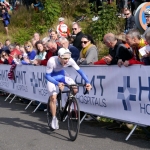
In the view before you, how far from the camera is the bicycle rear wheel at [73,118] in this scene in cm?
821

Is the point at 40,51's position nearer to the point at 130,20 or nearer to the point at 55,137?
the point at 130,20

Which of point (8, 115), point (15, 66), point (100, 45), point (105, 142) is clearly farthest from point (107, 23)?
point (105, 142)

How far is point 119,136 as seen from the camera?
8.39 metres

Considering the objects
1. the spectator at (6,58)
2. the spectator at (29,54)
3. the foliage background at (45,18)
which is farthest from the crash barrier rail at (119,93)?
the foliage background at (45,18)

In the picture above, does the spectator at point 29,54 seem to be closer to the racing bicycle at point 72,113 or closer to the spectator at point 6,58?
the spectator at point 6,58

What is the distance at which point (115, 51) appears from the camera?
8750 millimetres

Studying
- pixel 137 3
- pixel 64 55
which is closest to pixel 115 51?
pixel 64 55

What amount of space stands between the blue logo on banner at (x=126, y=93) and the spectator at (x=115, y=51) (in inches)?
20.1

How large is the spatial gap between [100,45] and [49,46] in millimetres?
7978

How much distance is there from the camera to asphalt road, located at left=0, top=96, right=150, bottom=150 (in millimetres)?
7766

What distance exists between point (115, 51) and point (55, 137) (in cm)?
213

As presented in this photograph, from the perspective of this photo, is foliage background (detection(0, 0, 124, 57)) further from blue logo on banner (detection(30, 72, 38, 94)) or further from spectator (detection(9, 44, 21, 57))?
blue logo on banner (detection(30, 72, 38, 94))

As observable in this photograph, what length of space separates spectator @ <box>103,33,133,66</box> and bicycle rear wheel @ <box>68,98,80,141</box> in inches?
47.5

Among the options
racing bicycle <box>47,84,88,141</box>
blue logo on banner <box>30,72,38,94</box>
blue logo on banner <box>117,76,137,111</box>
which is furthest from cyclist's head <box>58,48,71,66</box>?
blue logo on banner <box>30,72,38,94</box>
